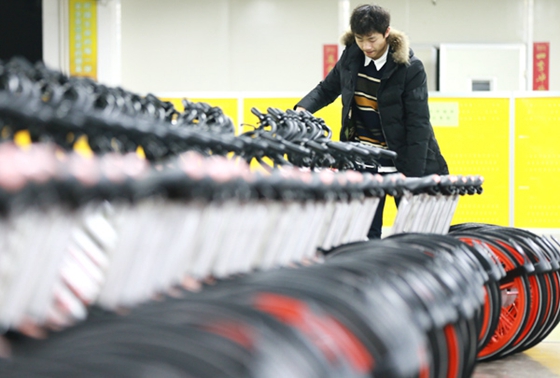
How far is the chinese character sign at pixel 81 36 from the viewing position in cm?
1049

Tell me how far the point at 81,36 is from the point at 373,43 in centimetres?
696

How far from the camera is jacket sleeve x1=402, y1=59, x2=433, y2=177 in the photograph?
4.35 metres

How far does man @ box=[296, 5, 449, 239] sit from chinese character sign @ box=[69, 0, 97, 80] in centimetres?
657

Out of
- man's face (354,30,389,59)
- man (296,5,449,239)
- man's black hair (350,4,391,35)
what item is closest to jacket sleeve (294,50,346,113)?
man (296,5,449,239)

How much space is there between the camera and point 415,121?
14.4 feet

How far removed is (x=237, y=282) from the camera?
5.45 feet

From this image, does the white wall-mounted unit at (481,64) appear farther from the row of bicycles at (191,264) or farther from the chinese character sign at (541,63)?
the row of bicycles at (191,264)

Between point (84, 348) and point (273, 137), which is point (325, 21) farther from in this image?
point (84, 348)

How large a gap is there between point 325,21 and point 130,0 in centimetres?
246

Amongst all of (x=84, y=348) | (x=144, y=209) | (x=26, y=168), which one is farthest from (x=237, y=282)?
(x=26, y=168)

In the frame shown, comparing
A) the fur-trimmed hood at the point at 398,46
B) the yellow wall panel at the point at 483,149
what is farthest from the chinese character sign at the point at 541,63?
the fur-trimmed hood at the point at 398,46

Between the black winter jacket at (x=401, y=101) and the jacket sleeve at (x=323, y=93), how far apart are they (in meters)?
0.21

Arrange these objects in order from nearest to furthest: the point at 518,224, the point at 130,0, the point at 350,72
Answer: the point at 350,72 < the point at 518,224 < the point at 130,0

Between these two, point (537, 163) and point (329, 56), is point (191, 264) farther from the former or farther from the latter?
point (329, 56)
